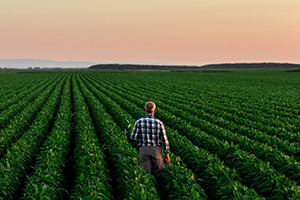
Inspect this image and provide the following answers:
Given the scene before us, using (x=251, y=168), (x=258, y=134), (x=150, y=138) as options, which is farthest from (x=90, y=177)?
(x=258, y=134)

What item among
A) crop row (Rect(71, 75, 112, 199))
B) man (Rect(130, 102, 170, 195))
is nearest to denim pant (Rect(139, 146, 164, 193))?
man (Rect(130, 102, 170, 195))

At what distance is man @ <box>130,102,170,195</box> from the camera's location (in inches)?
224

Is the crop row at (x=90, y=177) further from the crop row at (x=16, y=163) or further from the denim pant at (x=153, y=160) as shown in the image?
the crop row at (x=16, y=163)

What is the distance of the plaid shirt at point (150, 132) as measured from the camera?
18.7 feet

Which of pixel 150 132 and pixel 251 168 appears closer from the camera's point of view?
pixel 150 132

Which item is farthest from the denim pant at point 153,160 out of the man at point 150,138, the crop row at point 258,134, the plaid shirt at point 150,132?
the crop row at point 258,134

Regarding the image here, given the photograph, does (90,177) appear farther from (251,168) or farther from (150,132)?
(251,168)

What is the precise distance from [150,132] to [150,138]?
0.16 m

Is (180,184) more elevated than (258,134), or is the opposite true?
(180,184)

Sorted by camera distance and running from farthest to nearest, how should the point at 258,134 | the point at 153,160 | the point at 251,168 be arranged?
the point at 258,134 → the point at 251,168 → the point at 153,160

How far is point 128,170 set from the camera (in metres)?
6.28

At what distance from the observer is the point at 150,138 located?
5.80 m

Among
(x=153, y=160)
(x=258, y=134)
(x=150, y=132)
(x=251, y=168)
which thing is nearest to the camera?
(x=150, y=132)

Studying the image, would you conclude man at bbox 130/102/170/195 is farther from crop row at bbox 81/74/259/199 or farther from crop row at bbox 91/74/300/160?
crop row at bbox 91/74/300/160
